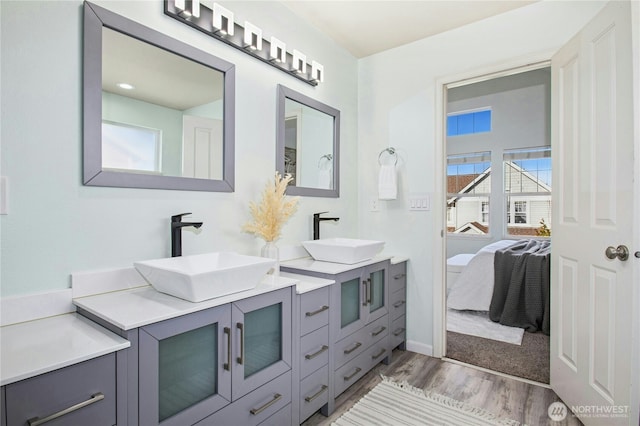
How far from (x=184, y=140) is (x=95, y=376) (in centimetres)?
110

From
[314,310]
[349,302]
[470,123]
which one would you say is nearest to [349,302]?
[349,302]

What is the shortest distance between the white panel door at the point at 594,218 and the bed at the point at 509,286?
1087 millimetres

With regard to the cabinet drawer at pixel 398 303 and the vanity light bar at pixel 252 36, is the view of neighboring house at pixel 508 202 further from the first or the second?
the vanity light bar at pixel 252 36

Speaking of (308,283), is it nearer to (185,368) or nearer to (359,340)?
(359,340)

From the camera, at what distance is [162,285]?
1.32 m

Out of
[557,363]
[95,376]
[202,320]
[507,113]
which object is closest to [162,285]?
[202,320]

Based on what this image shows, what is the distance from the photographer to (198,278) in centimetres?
118

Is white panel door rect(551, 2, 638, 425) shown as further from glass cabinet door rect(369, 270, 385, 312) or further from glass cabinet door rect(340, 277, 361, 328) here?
glass cabinet door rect(340, 277, 361, 328)

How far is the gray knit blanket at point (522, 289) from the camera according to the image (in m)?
3.06

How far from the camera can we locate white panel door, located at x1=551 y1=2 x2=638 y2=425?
1514 mm

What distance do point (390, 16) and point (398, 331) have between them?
2305mm

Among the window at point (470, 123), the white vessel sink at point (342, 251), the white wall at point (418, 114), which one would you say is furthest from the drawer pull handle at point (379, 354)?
the window at point (470, 123)

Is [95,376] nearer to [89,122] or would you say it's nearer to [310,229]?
[89,122]

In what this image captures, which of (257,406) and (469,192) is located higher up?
(469,192)
